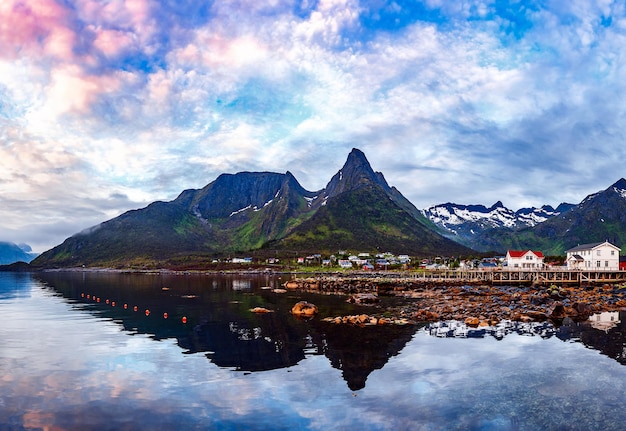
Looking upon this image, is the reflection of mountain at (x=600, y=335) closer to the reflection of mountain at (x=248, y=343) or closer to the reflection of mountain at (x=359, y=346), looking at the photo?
the reflection of mountain at (x=359, y=346)

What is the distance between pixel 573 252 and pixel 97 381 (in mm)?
163235

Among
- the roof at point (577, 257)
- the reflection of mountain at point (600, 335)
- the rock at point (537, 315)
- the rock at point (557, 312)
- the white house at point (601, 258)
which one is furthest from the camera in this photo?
the roof at point (577, 257)

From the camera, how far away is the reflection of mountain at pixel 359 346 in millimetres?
32375

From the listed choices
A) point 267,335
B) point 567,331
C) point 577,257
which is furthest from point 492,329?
point 577,257

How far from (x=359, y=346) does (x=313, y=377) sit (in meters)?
10.7

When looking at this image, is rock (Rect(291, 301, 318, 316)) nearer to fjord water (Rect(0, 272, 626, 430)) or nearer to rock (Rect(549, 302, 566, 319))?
fjord water (Rect(0, 272, 626, 430))

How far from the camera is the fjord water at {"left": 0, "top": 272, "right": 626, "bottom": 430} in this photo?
74.5ft

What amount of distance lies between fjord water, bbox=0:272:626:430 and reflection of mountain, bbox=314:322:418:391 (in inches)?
6.0

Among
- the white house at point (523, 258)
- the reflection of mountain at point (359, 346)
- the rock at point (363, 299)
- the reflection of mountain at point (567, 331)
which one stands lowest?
the rock at point (363, 299)

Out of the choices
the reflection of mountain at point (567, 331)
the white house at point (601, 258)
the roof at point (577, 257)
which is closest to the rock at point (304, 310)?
the reflection of mountain at point (567, 331)

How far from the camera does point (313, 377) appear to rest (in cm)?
3033

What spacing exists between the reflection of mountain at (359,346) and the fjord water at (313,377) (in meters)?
0.15

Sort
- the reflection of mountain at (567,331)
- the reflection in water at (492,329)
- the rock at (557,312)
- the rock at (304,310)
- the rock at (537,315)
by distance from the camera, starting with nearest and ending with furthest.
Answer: the reflection of mountain at (567,331)
the reflection in water at (492,329)
the rock at (537,315)
the rock at (557,312)
the rock at (304,310)

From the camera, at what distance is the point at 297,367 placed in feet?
109
